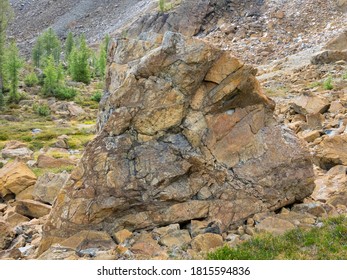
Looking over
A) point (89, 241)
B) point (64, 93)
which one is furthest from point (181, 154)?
point (64, 93)

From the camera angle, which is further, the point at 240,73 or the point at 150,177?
the point at 240,73

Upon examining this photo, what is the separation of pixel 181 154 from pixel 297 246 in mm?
3679

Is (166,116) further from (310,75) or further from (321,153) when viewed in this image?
(310,75)

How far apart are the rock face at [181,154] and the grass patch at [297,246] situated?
1.52 meters

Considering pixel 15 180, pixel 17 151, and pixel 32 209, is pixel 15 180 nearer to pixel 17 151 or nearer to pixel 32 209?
pixel 32 209

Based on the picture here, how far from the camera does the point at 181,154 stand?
10.8 metres

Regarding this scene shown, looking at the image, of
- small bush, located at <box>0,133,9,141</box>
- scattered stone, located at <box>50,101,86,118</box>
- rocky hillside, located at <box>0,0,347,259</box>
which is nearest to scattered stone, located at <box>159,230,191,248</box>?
rocky hillside, located at <box>0,0,347,259</box>

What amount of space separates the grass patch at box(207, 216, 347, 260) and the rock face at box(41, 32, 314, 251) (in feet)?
5.00

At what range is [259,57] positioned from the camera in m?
55.8

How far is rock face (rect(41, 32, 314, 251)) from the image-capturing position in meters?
10.4

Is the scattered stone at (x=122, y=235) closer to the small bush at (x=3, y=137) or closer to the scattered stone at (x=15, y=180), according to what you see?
the scattered stone at (x=15, y=180)

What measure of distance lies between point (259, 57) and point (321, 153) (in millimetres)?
42479

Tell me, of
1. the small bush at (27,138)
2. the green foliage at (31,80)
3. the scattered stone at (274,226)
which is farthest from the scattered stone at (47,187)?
the green foliage at (31,80)
